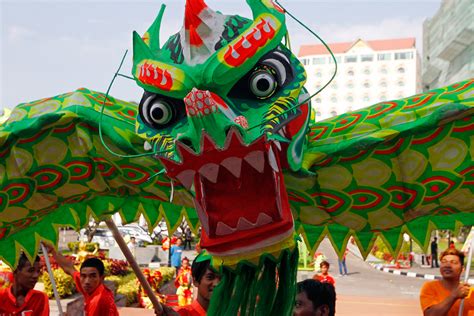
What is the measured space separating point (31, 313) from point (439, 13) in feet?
90.2

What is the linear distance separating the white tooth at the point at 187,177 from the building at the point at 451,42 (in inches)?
811

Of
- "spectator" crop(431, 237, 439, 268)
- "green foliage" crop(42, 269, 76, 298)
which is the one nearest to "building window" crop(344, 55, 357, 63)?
"spectator" crop(431, 237, 439, 268)

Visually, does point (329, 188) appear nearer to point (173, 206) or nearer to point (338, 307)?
point (173, 206)

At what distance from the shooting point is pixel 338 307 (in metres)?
9.80

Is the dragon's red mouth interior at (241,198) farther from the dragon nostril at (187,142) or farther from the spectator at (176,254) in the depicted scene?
the spectator at (176,254)

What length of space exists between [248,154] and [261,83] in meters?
0.37

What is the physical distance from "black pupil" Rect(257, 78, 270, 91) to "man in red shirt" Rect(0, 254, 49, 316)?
2083 mm

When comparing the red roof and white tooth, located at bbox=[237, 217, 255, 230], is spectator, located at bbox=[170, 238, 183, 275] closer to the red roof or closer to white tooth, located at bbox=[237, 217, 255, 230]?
white tooth, located at bbox=[237, 217, 255, 230]

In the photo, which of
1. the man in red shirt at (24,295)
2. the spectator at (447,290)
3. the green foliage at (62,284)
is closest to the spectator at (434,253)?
the green foliage at (62,284)

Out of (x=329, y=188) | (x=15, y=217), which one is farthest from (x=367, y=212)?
(x=15, y=217)

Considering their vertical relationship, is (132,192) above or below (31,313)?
above

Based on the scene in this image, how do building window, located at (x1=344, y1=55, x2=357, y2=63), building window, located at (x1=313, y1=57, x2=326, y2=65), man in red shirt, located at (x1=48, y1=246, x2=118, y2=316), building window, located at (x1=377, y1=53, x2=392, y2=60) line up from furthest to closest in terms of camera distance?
1. building window, located at (x1=344, y1=55, x2=357, y2=63)
2. building window, located at (x1=377, y1=53, x2=392, y2=60)
3. building window, located at (x1=313, y1=57, x2=326, y2=65)
4. man in red shirt, located at (x1=48, y1=246, x2=118, y2=316)

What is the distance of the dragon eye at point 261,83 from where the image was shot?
7.38 feet

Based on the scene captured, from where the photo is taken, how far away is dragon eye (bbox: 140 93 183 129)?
7.47ft
